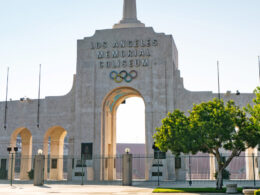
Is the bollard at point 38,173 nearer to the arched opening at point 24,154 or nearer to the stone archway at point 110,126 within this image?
the stone archway at point 110,126

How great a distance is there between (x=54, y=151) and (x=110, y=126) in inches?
412

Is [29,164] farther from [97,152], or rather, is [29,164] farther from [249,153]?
[249,153]

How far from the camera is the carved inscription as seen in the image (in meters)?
53.9

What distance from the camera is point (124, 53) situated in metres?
54.5

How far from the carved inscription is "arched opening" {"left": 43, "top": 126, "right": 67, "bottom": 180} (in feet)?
43.4

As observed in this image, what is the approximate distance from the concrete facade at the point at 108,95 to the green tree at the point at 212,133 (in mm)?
15990

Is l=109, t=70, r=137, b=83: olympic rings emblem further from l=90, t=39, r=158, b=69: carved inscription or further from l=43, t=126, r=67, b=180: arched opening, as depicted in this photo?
l=43, t=126, r=67, b=180: arched opening

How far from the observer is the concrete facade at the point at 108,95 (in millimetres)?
52531

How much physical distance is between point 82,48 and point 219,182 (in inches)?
1250

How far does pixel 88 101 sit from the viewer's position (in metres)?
54.4

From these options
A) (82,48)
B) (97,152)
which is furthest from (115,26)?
(97,152)

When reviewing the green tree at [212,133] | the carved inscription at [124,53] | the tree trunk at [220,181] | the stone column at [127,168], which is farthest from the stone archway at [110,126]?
the tree trunk at [220,181]

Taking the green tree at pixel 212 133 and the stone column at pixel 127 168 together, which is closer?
the green tree at pixel 212 133

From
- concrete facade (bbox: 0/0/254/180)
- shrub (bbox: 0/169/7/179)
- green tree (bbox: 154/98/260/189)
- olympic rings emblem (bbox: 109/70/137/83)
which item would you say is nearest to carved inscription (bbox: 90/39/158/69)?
concrete facade (bbox: 0/0/254/180)
